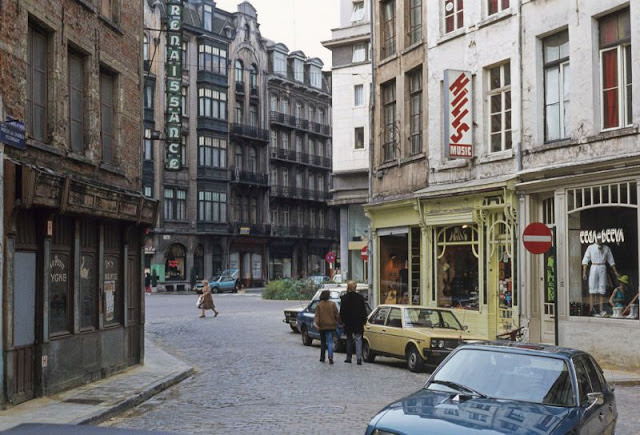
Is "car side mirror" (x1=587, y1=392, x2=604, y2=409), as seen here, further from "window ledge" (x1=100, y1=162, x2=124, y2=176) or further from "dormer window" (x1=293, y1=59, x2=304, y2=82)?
"dormer window" (x1=293, y1=59, x2=304, y2=82)

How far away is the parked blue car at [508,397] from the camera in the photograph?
6309mm

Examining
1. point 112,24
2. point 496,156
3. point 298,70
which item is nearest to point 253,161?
point 298,70

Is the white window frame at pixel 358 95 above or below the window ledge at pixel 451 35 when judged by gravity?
above

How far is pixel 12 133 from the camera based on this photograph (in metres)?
11.5

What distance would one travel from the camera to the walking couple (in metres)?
17.5

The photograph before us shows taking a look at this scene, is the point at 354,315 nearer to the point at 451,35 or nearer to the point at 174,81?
the point at 451,35

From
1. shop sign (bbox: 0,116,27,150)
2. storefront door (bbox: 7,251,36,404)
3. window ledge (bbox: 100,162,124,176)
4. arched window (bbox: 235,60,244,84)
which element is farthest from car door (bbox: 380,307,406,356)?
arched window (bbox: 235,60,244,84)

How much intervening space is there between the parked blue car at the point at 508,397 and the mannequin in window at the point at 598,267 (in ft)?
31.9

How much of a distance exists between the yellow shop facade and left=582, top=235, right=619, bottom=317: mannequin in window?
2.41m

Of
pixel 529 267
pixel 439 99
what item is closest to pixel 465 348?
pixel 529 267

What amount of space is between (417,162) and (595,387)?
686 inches

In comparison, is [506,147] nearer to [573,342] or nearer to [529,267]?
[529,267]

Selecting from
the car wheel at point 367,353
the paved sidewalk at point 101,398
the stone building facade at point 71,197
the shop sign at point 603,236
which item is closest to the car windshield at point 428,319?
the car wheel at point 367,353

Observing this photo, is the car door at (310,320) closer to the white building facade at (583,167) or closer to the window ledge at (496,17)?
the white building facade at (583,167)
